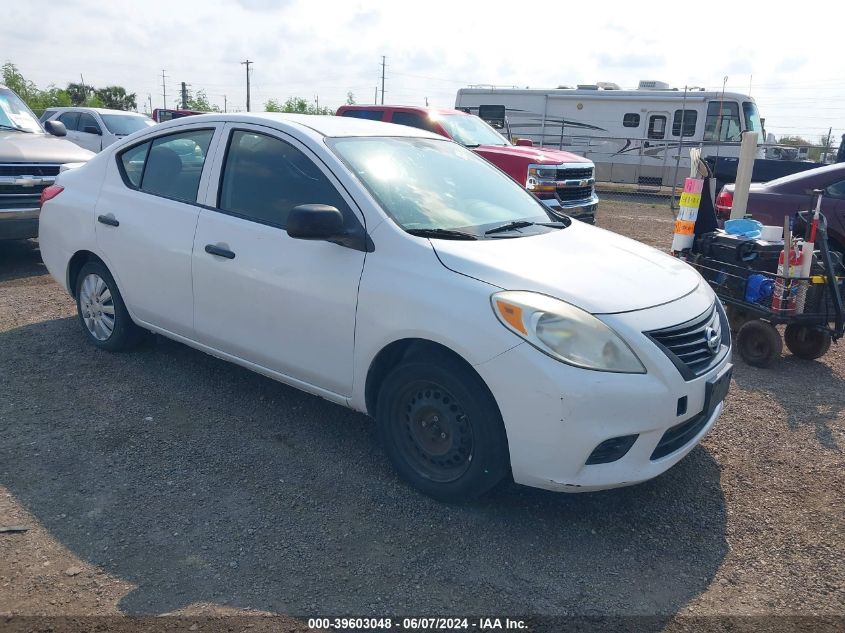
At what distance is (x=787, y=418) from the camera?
480 centimetres

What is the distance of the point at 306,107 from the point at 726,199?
37.5 meters

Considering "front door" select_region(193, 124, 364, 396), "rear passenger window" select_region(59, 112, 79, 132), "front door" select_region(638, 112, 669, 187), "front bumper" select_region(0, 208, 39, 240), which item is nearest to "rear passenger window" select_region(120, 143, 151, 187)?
"front door" select_region(193, 124, 364, 396)

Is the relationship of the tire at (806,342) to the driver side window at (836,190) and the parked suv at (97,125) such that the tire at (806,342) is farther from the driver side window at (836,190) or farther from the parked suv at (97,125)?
the parked suv at (97,125)

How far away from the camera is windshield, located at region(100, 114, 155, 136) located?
1495 cm

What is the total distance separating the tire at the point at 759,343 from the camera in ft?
18.9

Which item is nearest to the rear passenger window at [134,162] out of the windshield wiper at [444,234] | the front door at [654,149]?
the windshield wiper at [444,234]

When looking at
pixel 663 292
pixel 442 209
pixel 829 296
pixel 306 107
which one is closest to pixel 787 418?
pixel 829 296

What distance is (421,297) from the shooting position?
336cm

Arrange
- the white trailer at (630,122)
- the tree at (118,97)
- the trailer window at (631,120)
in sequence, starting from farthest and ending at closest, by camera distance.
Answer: the tree at (118,97) < the trailer window at (631,120) < the white trailer at (630,122)

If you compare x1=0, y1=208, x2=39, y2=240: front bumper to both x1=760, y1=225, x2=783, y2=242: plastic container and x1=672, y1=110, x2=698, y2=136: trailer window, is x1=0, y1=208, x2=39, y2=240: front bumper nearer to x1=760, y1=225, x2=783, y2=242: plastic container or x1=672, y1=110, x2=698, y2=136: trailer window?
x1=760, y1=225, x2=783, y2=242: plastic container

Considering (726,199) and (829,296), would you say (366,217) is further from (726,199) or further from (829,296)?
(726,199)

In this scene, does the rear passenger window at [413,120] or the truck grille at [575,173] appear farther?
the rear passenger window at [413,120]

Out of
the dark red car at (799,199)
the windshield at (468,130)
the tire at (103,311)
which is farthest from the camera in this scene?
the windshield at (468,130)

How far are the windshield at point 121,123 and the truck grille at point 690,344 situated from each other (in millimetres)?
13872
